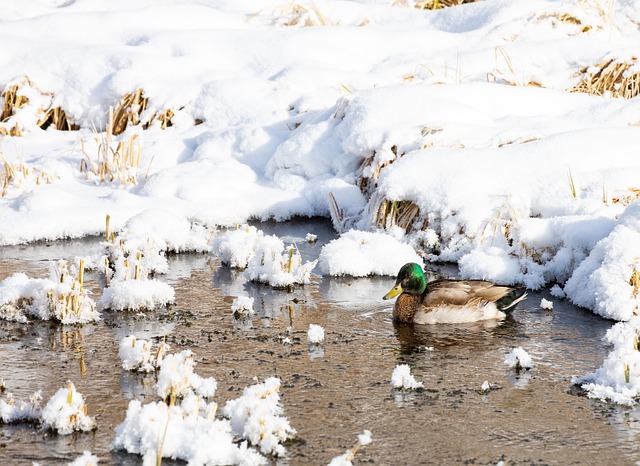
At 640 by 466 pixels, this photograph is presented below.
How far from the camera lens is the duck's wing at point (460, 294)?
7.45 m

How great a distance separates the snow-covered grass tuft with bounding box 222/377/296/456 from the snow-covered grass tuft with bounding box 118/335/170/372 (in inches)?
39.5

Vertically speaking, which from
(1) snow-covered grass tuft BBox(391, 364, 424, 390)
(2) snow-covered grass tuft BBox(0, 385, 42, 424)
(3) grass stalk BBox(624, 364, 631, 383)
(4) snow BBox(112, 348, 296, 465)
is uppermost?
(4) snow BBox(112, 348, 296, 465)

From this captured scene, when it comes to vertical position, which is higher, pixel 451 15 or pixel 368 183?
pixel 451 15

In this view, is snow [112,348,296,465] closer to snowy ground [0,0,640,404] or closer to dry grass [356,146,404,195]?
snowy ground [0,0,640,404]

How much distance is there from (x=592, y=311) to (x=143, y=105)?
7.75m

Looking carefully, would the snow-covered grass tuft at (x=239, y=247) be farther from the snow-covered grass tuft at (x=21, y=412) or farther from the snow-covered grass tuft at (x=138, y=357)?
the snow-covered grass tuft at (x=21, y=412)

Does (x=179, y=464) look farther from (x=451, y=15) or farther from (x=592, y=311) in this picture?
(x=451, y=15)

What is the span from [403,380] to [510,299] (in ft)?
6.58

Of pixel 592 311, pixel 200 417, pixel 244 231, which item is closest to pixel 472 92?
pixel 244 231

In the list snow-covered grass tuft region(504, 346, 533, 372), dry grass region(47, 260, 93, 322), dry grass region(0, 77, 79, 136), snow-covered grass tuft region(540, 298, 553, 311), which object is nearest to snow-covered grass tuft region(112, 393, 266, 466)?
snow-covered grass tuft region(504, 346, 533, 372)

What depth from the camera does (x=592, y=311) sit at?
756 cm

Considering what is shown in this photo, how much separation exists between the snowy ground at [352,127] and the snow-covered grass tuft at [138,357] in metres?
2.89

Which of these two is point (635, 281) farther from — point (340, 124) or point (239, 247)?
point (340, 124)

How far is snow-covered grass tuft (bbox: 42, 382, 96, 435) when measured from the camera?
5047 millimetres
